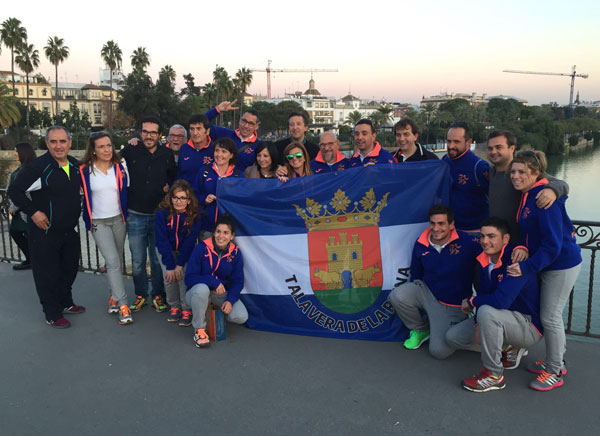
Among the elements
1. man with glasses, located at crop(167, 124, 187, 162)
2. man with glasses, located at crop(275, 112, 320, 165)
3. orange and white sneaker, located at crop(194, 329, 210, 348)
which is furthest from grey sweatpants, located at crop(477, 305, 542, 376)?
man with glasses, located at crop(167, 124, 187, 162)

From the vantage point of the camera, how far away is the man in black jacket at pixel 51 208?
4.22m

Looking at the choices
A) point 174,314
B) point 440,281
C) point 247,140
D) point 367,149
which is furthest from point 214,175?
point 440,281

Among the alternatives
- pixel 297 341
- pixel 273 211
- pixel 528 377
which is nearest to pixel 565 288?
pixel 528 377

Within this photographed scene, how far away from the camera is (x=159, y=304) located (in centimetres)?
473

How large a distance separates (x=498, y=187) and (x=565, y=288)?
85 cm

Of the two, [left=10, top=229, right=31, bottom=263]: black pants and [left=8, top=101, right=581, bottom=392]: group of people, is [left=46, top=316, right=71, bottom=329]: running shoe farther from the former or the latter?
[left=10, top=229, right=31, bottom=263]: black pants

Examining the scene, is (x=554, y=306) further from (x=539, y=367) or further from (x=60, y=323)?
(x=60, y=323)

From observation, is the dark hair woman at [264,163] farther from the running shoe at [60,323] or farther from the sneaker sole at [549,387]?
the sneaker sole at [549,387]

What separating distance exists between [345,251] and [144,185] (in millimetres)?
1998

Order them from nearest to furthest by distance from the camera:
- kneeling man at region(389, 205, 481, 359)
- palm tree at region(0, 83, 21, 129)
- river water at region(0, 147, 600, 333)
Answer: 1. kneeling man at region(389, 205, 481, 359)
2. river water at region(0, 147, 600, 333)
3. palm tree at region(0, 83, 21, 129)

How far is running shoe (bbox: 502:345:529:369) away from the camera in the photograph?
3.47m

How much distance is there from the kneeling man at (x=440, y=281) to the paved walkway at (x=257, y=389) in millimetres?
227

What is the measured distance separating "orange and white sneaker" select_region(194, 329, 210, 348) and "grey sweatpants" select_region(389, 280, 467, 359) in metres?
1.56

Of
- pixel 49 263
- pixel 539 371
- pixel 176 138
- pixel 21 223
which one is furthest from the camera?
pixel 21 223
